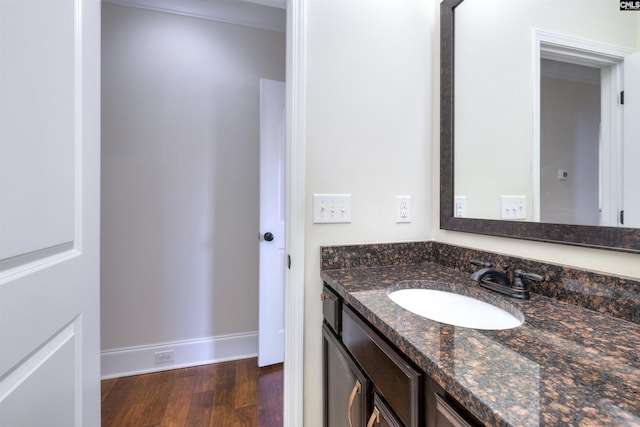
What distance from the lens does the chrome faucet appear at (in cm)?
83

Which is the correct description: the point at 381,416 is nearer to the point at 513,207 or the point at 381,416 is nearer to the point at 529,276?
the point at 529,276

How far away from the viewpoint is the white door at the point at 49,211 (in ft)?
1.65

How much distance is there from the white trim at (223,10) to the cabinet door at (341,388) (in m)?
2.14

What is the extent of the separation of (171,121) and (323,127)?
1.37 m

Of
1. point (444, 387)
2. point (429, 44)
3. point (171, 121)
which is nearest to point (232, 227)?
point (171, 121)

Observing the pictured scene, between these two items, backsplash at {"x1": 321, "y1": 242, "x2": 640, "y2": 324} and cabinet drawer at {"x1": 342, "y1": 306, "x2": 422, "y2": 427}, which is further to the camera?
backsplash at {"x1": 321, "y1": 242, "x2": 640, "y2": 324}

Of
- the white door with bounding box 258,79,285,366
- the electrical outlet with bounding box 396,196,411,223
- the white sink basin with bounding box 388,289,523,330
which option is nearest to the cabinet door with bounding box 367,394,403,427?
the white sink basin with bounding box 388,289,523,330

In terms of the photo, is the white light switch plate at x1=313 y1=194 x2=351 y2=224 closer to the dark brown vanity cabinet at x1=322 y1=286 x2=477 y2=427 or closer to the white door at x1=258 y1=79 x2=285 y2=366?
the dark brown vanity cabinet at x1=322 y1=286 x2=477 y2=427

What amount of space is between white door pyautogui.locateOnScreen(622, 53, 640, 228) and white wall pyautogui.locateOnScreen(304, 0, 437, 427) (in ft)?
2.23

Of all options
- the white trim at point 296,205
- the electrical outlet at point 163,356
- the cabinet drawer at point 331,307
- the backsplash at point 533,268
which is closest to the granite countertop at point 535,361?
the backsplash at point 533,268

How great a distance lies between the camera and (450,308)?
3.10 feet

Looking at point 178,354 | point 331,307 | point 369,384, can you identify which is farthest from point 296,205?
point 178,354

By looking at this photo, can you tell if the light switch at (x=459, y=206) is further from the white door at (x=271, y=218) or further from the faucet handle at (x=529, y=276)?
the white door at (x=271, y=218)

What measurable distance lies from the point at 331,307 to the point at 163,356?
161cm
